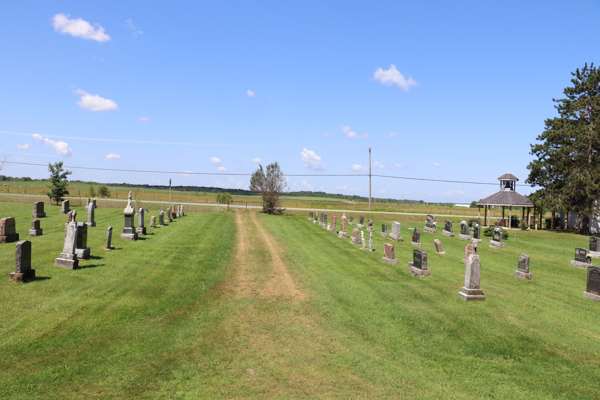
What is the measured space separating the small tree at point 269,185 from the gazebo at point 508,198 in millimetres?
25710

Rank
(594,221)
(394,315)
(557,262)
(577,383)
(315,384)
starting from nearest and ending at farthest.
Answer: (315,384) → (577,383) → (394,315) → (557,262) → (594,221)

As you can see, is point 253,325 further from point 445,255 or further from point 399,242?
point 399,242

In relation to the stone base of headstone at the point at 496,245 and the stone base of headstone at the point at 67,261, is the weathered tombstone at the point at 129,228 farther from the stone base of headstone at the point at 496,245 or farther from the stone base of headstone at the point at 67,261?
the stone base of headstone at the point at 496,245

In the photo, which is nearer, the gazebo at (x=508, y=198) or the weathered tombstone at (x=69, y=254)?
the weathered tombstone at (x=69, y=254)

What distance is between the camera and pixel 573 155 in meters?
42.9

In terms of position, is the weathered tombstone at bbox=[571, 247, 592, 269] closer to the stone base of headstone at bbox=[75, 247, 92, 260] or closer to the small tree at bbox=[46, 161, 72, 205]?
the stone base of headstone at bbox=[75, 247, 92, 260]

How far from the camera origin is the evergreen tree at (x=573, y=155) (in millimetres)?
40938

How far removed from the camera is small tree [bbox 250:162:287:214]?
180 feet

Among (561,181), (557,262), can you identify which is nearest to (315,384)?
(557,262)

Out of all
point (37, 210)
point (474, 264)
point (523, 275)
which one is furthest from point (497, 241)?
point (37, 210)

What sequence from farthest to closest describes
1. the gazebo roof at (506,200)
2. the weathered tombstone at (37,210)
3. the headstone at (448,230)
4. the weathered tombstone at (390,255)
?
the gazebo roof at (506,200), the headstone at (448,230), the weathered tombstone at (37,210), the weathered tombstone at (390,255)

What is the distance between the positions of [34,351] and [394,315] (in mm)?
9026

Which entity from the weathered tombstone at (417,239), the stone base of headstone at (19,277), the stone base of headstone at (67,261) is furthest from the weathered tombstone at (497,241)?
the stone base of headstone at (19,277)

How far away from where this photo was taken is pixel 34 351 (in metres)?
8.12
